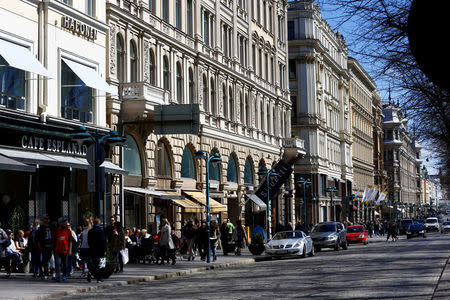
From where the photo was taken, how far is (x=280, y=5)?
A: 63062 mm

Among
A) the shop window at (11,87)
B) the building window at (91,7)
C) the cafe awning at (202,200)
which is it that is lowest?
the cafe awning at (202,200)

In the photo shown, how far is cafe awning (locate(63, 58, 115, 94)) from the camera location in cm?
2784

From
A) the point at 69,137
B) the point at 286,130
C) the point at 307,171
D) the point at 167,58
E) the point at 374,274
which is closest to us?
the point at 374,274

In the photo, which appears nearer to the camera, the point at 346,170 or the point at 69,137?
the point at 69,137

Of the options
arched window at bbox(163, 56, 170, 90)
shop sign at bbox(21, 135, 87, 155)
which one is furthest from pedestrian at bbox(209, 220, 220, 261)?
arched window at bbox(163, 56, 170, 90)

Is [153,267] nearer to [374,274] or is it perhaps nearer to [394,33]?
[374,274]

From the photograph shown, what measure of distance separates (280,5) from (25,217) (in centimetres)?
4235

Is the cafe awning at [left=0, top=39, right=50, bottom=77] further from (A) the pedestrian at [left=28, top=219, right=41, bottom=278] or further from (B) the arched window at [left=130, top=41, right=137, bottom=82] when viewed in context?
(B) the arched window at [left=130, top=41, right=137, bottom=82]

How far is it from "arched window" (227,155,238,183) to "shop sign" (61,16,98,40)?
19.3 metres

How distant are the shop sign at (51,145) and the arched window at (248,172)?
927 inches

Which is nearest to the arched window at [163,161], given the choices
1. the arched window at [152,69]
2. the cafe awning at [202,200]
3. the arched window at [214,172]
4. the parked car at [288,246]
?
the cafe awning at [202,200]

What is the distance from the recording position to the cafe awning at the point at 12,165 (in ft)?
72.0

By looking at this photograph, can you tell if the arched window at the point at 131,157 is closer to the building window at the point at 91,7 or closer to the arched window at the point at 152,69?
the arched window at the point at 152,69

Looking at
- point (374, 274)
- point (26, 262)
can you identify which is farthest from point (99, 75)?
point (374, 274)
